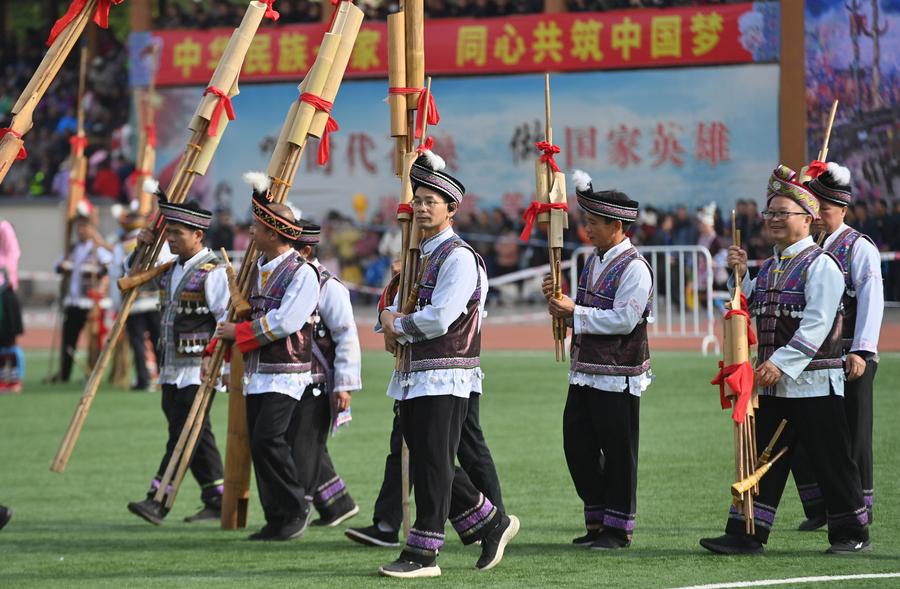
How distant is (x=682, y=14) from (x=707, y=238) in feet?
18.1

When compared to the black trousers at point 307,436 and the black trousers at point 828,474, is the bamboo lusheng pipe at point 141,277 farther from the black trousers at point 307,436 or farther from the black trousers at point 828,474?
the black trousers at point 828,474

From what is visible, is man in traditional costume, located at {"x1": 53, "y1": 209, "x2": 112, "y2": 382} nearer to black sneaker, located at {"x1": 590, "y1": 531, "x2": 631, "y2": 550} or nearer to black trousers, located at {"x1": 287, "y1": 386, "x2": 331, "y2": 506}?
black trousers, located at {"x1": 287, "y1": 386, "x2": 331, "y2": 506}

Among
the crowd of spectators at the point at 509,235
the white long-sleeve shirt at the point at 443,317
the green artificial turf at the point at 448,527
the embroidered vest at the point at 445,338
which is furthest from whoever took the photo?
the crowd of spectators at the point at 509,235

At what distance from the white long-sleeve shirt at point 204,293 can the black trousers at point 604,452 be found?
6.70 ft

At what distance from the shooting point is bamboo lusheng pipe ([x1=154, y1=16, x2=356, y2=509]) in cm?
705

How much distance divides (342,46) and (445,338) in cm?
185

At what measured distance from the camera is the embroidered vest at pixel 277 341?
6832mm

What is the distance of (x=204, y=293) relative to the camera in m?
7.55

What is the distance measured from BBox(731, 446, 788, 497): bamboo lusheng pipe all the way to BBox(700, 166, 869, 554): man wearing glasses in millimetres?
37

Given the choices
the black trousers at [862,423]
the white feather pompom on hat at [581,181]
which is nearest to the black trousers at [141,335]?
the white feather pompom on hat at [581,181]

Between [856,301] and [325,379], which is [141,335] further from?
[856,301]

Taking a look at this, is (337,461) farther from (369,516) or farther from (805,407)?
(805,407)

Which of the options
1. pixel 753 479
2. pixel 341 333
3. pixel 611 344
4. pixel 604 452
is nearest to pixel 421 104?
pixel 611 344

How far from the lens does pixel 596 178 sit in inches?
898
